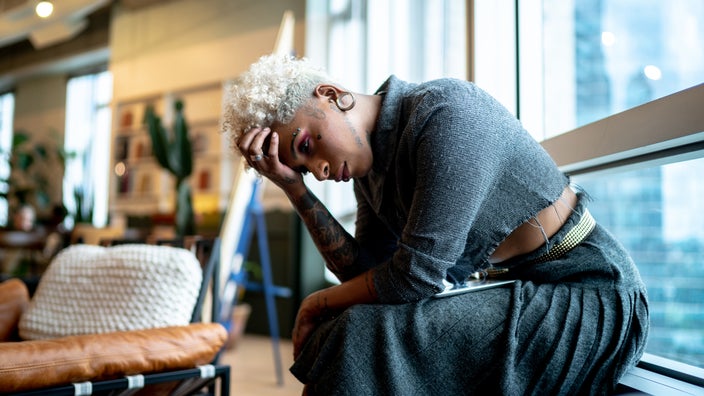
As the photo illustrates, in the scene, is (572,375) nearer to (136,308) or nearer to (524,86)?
(524,86)

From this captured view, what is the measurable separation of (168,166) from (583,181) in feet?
11.7

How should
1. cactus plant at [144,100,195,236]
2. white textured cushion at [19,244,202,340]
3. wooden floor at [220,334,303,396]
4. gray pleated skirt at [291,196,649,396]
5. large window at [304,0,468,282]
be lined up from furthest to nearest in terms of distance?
cactus plant at [144,100,195,236], wooden floor at [220,334,303,396], large window at [304,0,468,282], white textured cushion at [19,244,202,340], gray pleated skirt at [291,196,649,396]

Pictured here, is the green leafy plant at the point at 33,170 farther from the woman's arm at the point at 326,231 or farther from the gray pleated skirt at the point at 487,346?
the gray pleated skirt at the point at 487,346

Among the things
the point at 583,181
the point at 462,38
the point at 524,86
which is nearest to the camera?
the point at 583,181

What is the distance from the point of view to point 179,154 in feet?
14.8

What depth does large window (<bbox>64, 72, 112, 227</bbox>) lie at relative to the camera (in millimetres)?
8070

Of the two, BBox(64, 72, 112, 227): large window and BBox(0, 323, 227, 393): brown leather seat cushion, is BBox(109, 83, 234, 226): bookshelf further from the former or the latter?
BBox(0, 323, 227, 393): brown leather seat cushion

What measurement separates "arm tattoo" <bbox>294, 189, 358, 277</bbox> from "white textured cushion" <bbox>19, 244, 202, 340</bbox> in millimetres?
573

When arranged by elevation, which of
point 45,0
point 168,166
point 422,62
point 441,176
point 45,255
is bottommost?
point 45,255

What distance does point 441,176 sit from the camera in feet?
3.48

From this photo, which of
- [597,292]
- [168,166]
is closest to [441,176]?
[597,292]

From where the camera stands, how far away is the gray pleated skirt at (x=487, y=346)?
1038 mm

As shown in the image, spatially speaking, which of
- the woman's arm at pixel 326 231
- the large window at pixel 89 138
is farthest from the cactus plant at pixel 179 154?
the large window at pixel 89 138

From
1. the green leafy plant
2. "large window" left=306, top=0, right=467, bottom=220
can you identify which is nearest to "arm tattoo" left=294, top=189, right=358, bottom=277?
"large window" left=306, top=0, right=467, bottom=220
